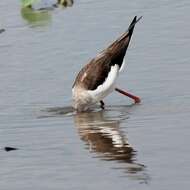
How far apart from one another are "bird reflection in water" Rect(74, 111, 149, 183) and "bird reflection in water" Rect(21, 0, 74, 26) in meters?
5.85

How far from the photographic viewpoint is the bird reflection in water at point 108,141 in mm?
9719

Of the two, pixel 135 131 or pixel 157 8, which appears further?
pixel 157 8

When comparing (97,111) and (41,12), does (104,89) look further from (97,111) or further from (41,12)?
(41,12)

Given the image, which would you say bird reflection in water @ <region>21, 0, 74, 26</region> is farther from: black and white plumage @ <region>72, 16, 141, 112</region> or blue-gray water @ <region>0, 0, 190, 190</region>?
black and white plumage @ <region>72, 16, 141, 112</region>

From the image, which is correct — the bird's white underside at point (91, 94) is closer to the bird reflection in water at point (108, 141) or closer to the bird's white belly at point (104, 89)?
the bird's white belly at point (104, 89)

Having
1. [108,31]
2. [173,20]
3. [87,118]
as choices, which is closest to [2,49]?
[108,31]

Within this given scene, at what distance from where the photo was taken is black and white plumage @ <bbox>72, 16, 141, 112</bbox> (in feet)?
44.1

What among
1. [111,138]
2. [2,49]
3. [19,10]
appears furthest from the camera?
[19,10]

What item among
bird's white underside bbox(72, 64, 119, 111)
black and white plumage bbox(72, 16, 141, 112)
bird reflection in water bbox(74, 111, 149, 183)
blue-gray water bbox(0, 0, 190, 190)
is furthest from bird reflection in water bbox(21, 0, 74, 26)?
bird reflection in water bbox(74, 111, 149, 183)

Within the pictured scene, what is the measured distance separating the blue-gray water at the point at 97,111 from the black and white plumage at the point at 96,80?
0.23 m

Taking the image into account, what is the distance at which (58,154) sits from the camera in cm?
1053

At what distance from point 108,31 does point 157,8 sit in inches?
66.5

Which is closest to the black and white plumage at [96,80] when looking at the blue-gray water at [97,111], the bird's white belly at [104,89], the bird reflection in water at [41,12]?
the bird's white belly at [104,89]

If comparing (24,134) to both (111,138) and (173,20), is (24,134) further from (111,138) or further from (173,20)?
(173,20)
